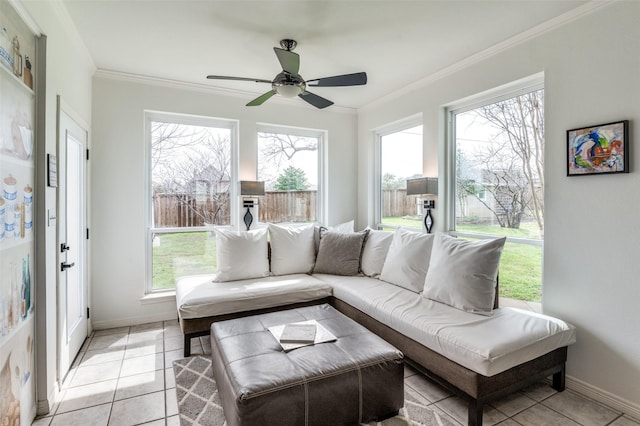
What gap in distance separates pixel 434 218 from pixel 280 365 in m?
2.43

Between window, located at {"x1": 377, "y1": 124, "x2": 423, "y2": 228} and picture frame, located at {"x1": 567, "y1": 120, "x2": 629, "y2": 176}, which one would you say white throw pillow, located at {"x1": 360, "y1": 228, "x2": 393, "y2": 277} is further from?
picture frame, located at {"x1": 567, "y1": 120, "x2": 629, "y2": 176}

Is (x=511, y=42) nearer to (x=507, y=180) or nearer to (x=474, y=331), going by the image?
(x=507, y=180)

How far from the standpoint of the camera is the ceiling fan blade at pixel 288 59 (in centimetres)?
216

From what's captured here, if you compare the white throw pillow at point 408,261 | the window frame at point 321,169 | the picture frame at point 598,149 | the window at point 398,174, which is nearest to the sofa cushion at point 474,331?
the white throw pillow at point 408,261

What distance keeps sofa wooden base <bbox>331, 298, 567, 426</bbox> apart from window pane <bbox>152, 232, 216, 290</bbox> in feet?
7.97

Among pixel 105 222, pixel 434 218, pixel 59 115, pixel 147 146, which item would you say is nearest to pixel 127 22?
pixel 59 115

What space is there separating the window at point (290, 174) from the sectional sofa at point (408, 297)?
0.65 m

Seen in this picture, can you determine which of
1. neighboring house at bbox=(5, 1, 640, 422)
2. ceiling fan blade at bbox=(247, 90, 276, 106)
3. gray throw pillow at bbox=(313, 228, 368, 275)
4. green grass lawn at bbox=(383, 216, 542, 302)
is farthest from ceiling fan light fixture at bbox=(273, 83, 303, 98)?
green grass lawn at bbox=(383, 216, 542, 302)

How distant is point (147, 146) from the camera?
12.0ft

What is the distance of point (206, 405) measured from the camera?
6.86 feet

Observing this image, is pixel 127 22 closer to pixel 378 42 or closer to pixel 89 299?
pixel 378 42

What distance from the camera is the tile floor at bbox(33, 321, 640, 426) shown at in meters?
1.97

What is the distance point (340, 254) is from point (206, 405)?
1982 mm

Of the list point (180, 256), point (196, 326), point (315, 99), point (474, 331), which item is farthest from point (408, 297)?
point (180, 256)
